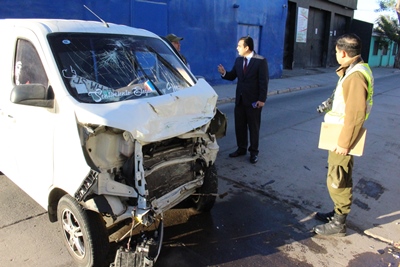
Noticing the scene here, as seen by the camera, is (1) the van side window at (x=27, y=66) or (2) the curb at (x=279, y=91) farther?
(2) the curb at (x=279, y=91)

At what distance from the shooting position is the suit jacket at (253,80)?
200 inches

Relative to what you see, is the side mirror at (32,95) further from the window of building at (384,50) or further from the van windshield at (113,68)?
the window of building at (384,50)

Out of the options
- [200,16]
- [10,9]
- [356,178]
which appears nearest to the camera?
[356,178]

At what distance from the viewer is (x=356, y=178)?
496 centimetres

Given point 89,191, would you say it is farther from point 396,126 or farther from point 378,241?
point 396,126

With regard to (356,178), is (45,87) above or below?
above

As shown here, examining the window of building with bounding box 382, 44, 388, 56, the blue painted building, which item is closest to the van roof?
the blue painted building

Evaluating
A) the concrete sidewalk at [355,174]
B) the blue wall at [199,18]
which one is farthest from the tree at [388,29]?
the concrete sidewalk at [355,174]

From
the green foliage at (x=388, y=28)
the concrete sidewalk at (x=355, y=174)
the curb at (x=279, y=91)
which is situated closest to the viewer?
the concrete sidewalk at (x=355, y=174)

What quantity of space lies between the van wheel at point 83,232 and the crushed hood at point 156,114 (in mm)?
746

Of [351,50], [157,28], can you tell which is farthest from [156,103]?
[157,28]

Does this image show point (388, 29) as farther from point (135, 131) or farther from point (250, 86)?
point (135, 131)

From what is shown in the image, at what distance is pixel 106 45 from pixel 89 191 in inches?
59.4

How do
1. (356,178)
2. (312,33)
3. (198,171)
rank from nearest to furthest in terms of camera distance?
(198,171), (356,178), (312,33)
